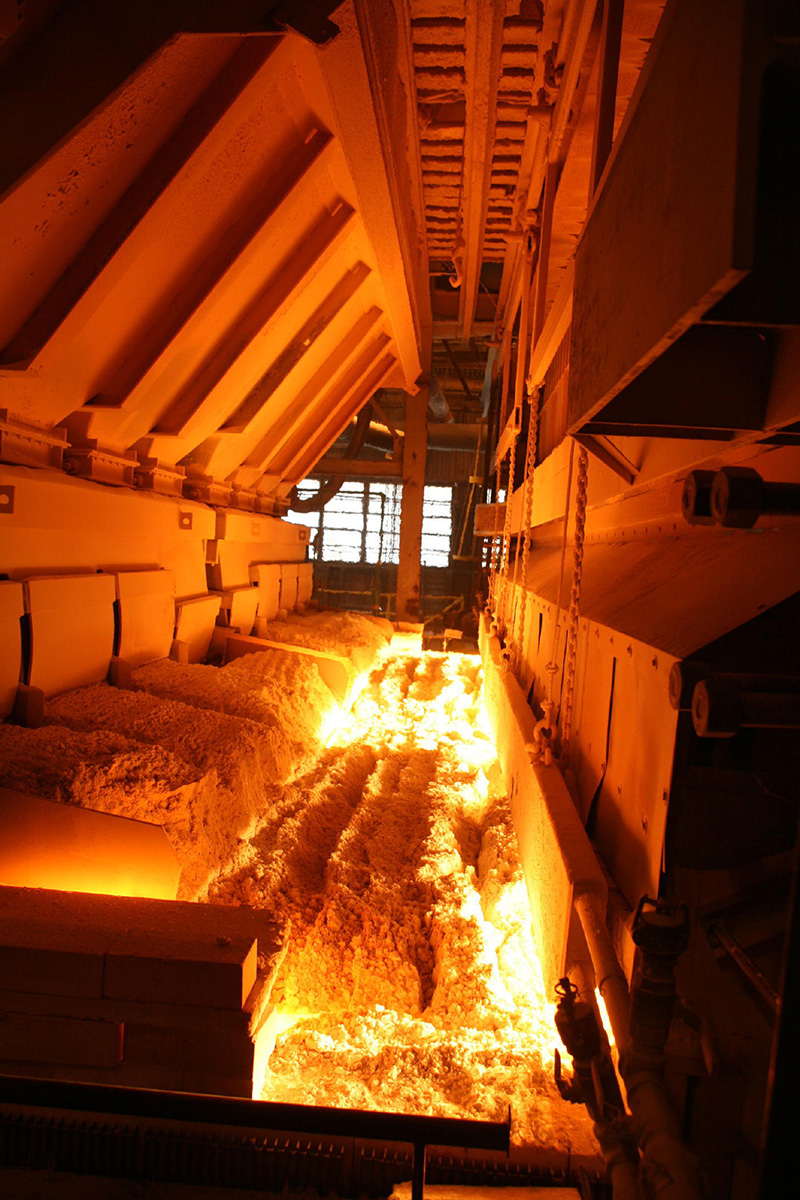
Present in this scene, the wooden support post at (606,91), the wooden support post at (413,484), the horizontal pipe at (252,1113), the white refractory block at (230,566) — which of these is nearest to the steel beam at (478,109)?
the wooden support post at (606,91)

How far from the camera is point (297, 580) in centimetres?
967

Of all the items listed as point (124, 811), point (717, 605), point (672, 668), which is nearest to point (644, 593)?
point (717, 605)

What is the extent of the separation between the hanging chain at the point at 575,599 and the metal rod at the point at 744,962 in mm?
990

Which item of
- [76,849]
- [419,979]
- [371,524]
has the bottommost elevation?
[419,979]

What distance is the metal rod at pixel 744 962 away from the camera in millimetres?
1392

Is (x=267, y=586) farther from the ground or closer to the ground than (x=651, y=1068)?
farther from the ground

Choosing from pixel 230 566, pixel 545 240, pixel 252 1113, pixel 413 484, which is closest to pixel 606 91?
pixel 545 240

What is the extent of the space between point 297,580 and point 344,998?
24.8ft

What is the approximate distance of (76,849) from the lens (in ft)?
8.26

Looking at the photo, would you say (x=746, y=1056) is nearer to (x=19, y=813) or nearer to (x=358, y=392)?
(x=19, y=813)

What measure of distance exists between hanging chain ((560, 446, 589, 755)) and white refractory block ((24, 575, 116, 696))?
8.30ft

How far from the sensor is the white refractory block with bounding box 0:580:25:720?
128 inches

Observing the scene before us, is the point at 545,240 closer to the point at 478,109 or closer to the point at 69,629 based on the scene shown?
the point at 478,109

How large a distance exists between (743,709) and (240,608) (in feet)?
19.7
